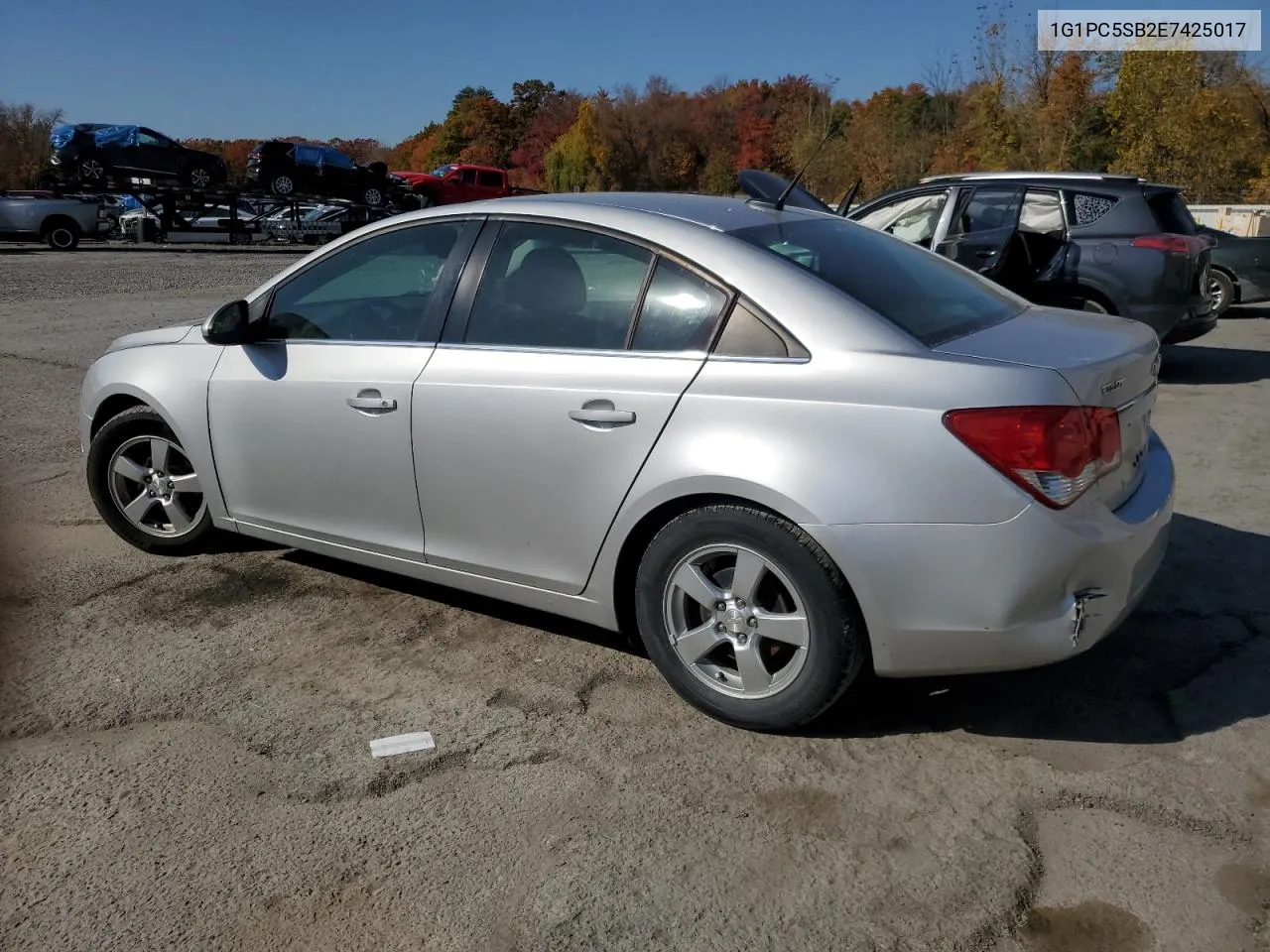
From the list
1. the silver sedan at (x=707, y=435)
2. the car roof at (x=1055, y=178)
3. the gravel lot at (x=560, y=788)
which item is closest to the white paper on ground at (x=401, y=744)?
the gravel lot at (x=560, y=788)

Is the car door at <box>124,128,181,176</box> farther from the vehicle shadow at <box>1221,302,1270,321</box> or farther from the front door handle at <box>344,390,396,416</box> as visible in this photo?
the front door handle at <box>344,390,396,416</box>

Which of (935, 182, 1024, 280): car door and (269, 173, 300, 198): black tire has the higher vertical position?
(269, 173, 300, 198): black tire

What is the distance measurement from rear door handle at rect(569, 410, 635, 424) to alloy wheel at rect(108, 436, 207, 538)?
2.05 metres

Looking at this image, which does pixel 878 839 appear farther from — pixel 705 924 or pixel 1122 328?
pixel 1122 328

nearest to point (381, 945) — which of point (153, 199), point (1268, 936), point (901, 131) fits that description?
point (1268, 936)

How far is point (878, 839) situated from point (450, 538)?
1.78 meters

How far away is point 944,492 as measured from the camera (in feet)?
9.48

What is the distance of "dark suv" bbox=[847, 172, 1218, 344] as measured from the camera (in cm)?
867

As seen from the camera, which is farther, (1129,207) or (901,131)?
(901,131)

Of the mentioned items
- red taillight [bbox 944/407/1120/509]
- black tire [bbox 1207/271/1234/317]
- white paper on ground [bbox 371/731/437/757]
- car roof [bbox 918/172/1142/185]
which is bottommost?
white paper on ground [bbox 371/731/437/757]

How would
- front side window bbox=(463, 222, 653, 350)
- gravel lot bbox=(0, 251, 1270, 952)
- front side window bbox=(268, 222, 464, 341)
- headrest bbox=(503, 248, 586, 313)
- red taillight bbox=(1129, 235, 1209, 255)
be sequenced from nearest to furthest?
1. gravel lot bbox=(0, 251, 1270, 952)
2. front side window bbox=(463, 222, 653, 350)
3. headrest bbox=(503, 248, 586, 313)
4. front side window bbox=(268, 222, 464, 341)
5. red taillight bbox=(1129, 235, 1209, 255)

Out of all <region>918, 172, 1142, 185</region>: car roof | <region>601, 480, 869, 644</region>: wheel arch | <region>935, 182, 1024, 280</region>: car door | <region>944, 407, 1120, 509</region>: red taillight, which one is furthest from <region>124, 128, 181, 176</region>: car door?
<region>944, 407, 1120, 509</region>: red taillight

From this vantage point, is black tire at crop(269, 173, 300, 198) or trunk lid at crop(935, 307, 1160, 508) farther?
black tire at crop(269, 173, 300, 198)

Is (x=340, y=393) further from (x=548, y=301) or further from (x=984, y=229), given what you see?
Answer: (x=984, y=229)
